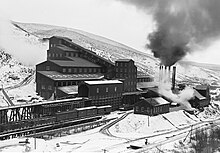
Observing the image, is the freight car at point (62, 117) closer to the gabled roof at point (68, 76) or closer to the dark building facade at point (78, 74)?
the dark building facade at point (78, 74)

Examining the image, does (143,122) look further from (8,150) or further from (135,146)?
(8,150)

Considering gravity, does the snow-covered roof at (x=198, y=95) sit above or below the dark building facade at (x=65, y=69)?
below

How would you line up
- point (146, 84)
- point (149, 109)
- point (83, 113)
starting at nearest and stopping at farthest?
point (83, 113), point (149, 109), point (146, 84)

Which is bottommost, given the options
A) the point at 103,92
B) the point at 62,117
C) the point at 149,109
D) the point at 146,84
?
the point at 62,117

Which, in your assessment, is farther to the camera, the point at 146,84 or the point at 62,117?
the point at 146,84

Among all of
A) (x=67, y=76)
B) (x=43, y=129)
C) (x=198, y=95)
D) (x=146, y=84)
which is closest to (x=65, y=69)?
(x=67, y=76)

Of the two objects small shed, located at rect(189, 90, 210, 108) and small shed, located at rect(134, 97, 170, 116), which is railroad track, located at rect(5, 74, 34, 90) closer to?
small shed, located at rect(134, 97, 170, 116)

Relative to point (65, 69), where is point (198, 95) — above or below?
below

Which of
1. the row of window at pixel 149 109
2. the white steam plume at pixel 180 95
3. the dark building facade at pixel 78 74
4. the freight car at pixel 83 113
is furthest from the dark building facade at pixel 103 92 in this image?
the white steam plume at pixel 180 95

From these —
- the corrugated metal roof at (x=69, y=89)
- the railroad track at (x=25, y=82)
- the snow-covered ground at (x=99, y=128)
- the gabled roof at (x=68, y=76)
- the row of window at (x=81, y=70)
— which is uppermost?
the row of window at (x=81, y=70)

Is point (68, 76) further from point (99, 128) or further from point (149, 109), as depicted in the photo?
point (99, 128)
